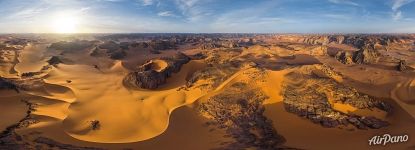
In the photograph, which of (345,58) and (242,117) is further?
(345,58)

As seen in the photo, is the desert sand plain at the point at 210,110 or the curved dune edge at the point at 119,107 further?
the curved dune edge at the point at 119,107

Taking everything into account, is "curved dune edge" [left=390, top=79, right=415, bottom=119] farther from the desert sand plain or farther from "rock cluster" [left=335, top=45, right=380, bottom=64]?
"rock cluster" [left=335, top=45, right=380, bottom=64]

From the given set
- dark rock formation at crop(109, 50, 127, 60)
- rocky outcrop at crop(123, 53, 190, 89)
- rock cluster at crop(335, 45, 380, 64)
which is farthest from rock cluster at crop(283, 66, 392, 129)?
dark rock formation at crop(109, 50, 127, 60)

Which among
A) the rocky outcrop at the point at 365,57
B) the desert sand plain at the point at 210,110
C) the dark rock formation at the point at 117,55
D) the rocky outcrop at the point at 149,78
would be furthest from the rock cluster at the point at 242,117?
the dark rock formation at the point at 117,55

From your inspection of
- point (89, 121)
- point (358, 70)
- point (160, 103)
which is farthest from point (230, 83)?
point (358, 70)

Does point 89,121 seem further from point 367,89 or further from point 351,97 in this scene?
point 367,89

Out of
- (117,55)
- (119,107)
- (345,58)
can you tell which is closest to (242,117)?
(119,107)

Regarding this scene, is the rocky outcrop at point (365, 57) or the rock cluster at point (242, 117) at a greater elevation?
the rocky outcrop at point (365, 57)

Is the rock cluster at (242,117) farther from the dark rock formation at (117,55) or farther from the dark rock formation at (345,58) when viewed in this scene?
the dark rock formation at (117,55)

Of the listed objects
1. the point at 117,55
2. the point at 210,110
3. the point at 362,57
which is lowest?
the point at 117,55

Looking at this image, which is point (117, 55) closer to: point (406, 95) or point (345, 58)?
point (345, 58)
